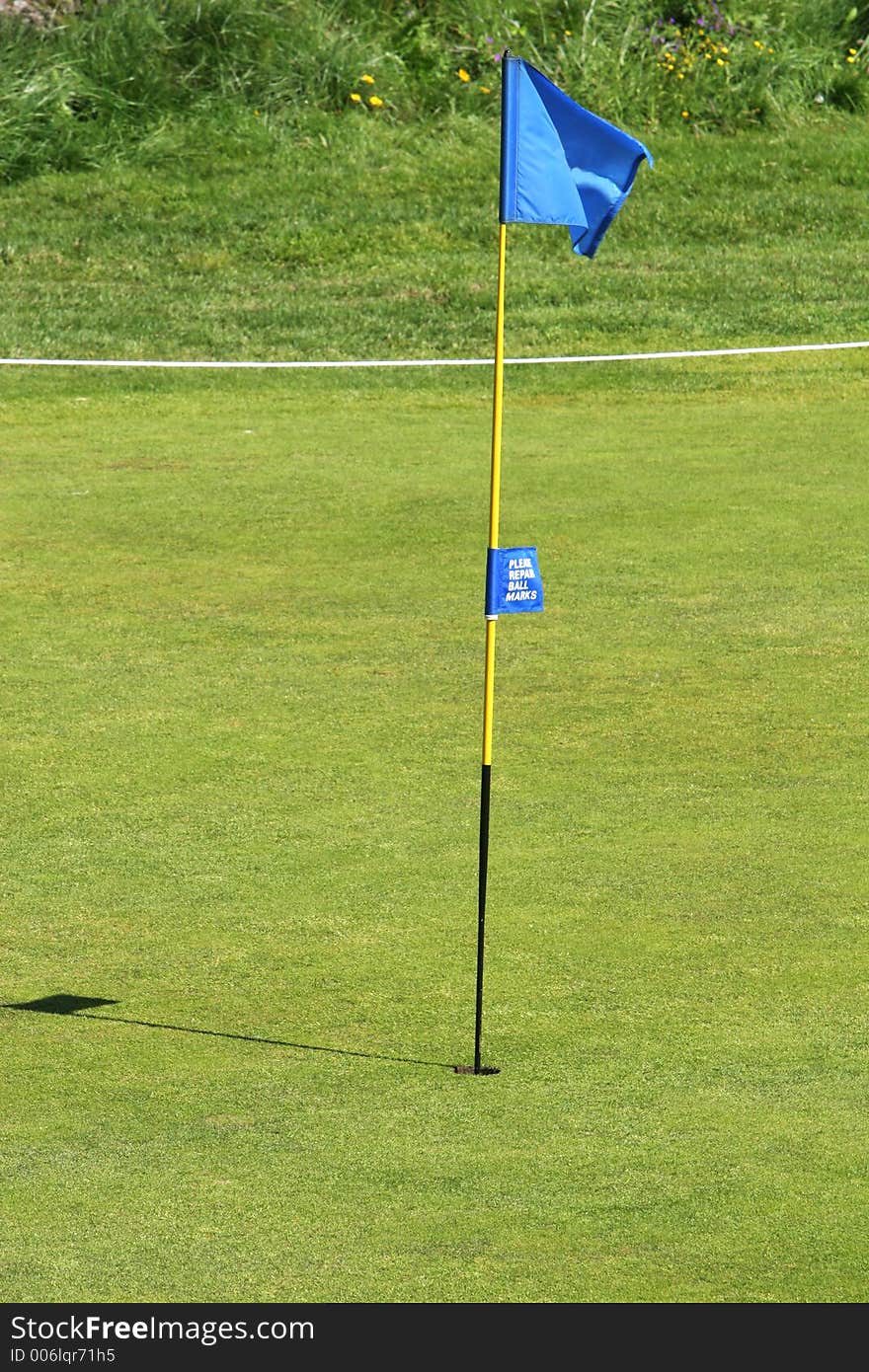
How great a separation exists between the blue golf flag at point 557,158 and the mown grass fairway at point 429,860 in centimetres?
282

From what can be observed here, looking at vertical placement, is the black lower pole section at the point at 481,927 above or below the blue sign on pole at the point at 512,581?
below

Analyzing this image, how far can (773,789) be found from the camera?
35.7ft

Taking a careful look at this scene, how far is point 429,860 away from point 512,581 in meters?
1.91

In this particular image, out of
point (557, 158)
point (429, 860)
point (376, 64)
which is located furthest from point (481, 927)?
point (376, 64)

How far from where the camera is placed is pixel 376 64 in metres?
25.0

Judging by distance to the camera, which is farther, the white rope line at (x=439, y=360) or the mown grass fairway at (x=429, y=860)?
the white rope line at (x=439, y=360)

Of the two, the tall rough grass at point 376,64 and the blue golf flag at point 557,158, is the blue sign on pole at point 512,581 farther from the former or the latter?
the tall rough grass at point 376,64

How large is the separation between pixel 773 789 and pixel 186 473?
7.00m

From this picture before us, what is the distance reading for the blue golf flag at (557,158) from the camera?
8305 millimetres

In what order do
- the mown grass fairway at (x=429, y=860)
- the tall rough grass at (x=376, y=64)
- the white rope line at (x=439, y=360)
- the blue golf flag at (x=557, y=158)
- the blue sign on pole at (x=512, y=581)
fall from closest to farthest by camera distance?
the mown grass fairway at (x=429, y=860) → the blue golf flag at (x=557, y=158) → the blue sign on pole at (x=512, y=581) → the white rope line at (x=439, y=360) → the tall rough grass at (x=376, y=64)

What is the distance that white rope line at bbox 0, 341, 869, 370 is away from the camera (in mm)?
19250

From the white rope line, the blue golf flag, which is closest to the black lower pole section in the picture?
the blue golf flag

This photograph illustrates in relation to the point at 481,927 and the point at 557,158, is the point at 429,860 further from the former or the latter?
the point at 557,158

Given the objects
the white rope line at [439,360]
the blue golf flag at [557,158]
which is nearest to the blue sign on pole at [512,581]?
the blue golf flag at [557,158]
